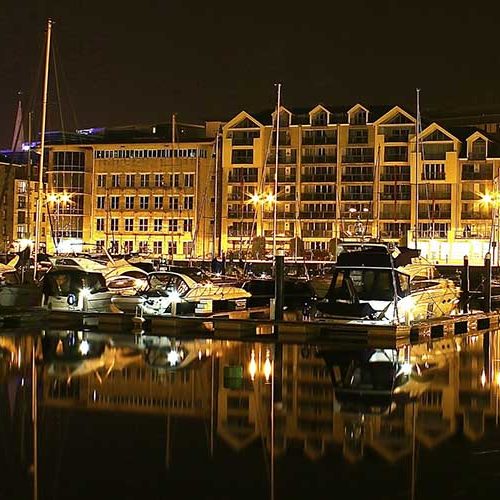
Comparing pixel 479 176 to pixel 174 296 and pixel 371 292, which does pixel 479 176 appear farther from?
pixel 371 292

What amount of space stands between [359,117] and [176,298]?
70.6 meters

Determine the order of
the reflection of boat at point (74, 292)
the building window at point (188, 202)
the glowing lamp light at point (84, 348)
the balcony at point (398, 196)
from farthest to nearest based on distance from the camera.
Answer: the building window at point (188, 202)
the balcony at point (398, 196)
the reflection of boat at point (74, 292)
the glowing lamp light at point (84, 348)

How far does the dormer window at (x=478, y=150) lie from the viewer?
99500 mm

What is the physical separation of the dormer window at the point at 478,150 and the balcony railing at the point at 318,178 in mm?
14537

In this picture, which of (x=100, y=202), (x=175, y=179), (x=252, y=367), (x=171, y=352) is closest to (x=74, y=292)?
(x=171, y=352)

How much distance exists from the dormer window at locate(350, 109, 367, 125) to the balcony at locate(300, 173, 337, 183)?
20.0 feet

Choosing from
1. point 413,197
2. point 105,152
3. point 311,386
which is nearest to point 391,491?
point 311,386

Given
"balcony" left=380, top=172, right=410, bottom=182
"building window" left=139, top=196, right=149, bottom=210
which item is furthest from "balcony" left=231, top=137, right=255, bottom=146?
"balcony" left=380, top=172, right=410, bottom=182

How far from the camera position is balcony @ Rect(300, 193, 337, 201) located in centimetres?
10383

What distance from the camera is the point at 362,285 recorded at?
3186cm

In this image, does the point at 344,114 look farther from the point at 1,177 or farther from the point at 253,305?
the point at 253,305

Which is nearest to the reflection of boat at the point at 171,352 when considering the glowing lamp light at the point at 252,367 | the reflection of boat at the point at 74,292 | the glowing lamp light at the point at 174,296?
the glowing lamp light at the point at 252,367

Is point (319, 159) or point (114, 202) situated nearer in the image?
point (319, 159)

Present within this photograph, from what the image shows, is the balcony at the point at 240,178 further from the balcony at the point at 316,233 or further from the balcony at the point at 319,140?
the balcony at the point at 316,233
